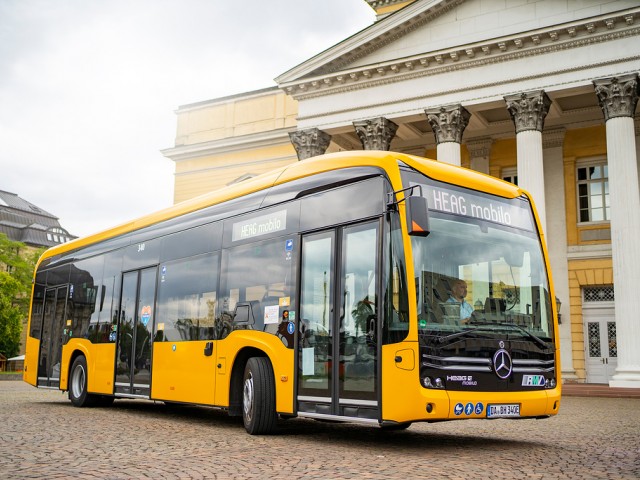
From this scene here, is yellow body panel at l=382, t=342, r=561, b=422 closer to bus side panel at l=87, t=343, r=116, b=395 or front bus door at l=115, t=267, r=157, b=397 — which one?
front bus door at l=115, t=267, r=157, b=397

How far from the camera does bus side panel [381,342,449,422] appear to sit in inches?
286

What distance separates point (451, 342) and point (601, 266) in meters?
20.6

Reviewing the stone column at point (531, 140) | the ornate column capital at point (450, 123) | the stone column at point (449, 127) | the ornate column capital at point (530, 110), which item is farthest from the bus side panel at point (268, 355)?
the ornate column capital at point (450, 123)

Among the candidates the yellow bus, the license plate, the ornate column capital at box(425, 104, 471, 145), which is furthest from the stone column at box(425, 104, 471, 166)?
the license plate

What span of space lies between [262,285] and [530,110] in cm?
1662

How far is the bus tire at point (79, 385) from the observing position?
47.0 ft

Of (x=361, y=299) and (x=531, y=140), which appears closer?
(x=361, y=299)

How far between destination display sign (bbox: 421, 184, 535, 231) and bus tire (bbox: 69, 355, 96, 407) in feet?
29.0

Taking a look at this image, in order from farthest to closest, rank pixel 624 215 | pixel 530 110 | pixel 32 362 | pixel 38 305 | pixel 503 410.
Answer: pixel 530 110 → pixel 624 215 → pixel 38 305 → pixel 32 362 → pixel 503 410

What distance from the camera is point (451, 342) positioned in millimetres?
7590

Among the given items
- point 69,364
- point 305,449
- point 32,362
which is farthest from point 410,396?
point 32,362

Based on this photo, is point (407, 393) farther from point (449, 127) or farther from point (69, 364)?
point (449, 127)

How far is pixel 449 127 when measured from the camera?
25.1 meters

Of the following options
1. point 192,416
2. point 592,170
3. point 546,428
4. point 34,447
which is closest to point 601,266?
point 592,170
